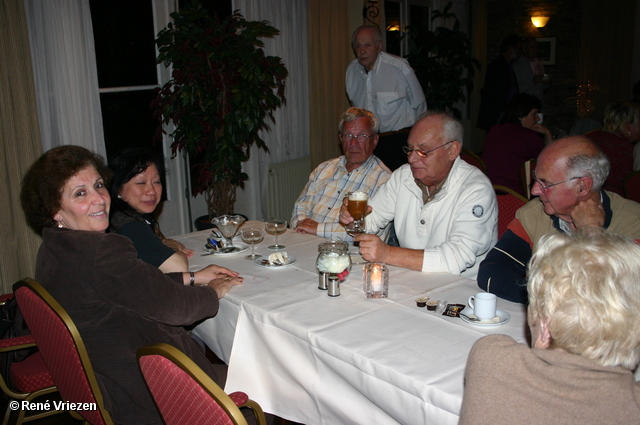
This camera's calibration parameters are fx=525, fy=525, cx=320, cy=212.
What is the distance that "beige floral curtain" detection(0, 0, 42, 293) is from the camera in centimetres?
329

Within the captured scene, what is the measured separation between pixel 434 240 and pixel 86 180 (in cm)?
154

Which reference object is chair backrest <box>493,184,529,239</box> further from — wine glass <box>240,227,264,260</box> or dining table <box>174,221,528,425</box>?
wine glass <box>240,227,264,260</box>

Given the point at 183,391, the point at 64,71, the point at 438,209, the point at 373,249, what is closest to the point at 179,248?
the point at 373,249

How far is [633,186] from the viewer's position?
11.1ft

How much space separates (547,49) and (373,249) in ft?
27.4

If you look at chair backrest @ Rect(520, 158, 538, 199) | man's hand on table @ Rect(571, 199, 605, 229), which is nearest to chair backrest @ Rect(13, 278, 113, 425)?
man's hand on table @ Rect(571, 199, 605, 229)

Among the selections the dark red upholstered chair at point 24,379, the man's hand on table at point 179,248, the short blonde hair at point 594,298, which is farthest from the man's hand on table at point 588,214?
the dark red upholstered chair at point 24,379

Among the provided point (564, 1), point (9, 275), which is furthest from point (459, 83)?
point (9, 275)

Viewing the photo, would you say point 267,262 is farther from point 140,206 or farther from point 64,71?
point 64,71

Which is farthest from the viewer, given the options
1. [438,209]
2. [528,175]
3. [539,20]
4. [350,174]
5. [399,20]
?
[539,20]

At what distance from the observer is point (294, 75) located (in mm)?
5461

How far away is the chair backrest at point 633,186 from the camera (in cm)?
335

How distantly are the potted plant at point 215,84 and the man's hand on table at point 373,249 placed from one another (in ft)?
7.05

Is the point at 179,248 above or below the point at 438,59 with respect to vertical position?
below
